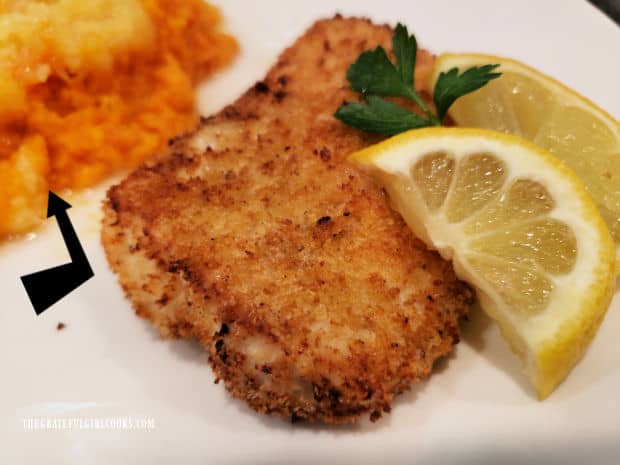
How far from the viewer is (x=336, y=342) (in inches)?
74.9

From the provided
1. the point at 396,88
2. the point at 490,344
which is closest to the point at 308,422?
the point at 490,344

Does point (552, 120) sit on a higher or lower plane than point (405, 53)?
lower

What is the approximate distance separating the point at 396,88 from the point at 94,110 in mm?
1385

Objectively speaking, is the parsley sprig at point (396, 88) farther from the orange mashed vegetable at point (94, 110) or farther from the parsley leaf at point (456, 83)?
the orange mashed vegetable at point (94, 110)

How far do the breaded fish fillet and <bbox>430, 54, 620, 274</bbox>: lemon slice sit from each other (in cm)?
48

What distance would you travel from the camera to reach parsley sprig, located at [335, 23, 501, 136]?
228cm

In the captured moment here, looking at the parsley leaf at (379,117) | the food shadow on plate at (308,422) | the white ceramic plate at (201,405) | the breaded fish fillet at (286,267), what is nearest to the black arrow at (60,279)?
the white ceramic plate at (201,405)

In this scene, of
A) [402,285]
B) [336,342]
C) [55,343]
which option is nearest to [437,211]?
[402,285]

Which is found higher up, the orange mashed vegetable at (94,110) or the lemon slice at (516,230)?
the orange mashed vegetable at (94,110)

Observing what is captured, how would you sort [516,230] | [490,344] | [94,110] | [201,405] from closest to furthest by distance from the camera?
[516,230], [201,405], [490,344], [94,110]

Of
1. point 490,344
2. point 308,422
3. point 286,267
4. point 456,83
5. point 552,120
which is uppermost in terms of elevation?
point 456,83

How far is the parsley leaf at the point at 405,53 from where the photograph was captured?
2436mm

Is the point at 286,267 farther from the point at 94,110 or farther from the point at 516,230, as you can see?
the point at 94,110

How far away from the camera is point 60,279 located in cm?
236
